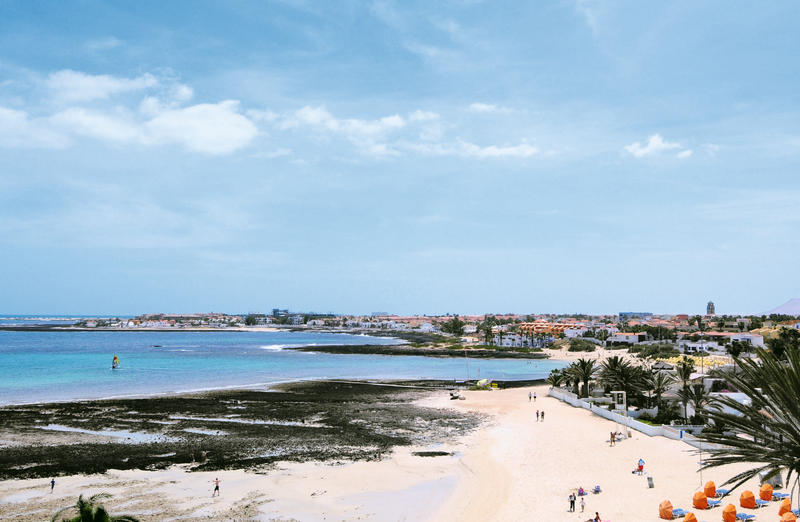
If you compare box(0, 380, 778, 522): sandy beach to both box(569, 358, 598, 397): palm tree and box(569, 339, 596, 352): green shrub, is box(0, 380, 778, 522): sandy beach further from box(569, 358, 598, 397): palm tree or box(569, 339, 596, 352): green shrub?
box(569, 339, 596, 352): green shrub

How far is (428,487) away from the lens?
25.3 meters

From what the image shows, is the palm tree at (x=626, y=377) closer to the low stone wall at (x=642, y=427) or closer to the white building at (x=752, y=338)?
the low stone wall at (x=642, y=427)

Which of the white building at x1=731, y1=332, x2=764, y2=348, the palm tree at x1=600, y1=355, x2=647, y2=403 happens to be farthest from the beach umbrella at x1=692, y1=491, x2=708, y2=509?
the white building at x1=731, y1=332, x2=764, y2=348

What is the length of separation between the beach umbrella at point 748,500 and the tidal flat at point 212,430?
57.0 ft

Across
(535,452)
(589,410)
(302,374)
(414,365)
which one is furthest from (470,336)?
(535,452)

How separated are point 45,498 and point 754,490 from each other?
28862mm

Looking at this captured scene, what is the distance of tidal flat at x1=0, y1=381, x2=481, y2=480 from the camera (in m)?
29.3

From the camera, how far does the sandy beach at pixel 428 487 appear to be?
21500 millimetres

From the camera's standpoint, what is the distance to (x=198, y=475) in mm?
26484

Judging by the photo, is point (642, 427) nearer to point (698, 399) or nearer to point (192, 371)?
point (698, 399)

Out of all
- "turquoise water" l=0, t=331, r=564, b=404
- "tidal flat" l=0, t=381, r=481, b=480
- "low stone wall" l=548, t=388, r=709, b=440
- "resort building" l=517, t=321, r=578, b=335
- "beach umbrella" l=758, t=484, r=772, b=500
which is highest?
"resort building" l=517, t=321, r=578, b=335

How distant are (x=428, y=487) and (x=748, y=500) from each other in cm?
1260

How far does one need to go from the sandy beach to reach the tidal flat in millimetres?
1995

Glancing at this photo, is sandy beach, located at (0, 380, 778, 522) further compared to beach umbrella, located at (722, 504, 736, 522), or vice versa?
sandy beach, located at (0, 380, 778, 522)
